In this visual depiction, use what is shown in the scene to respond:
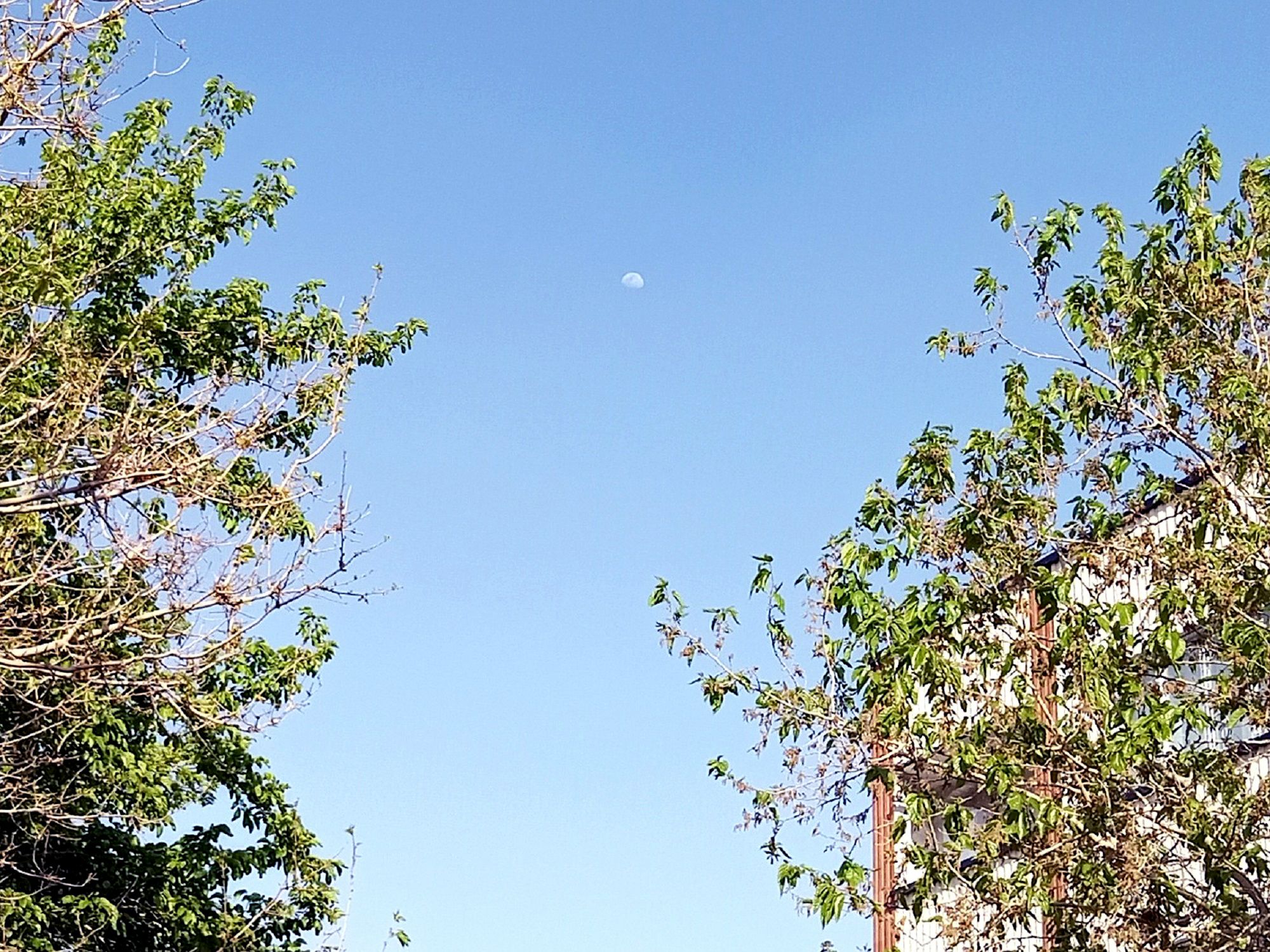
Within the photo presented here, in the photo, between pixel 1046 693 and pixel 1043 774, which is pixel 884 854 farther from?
pixel 1046 693

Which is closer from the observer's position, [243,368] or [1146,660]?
[1146,660]

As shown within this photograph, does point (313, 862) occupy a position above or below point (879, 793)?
above

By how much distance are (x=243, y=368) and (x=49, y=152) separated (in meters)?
2.84

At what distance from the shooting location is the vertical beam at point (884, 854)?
400 inches

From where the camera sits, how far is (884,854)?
34.7 ft

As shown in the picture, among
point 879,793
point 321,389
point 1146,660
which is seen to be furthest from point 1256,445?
point 321,389

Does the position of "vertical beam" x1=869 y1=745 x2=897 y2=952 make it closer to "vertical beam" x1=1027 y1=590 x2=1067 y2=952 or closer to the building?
the building

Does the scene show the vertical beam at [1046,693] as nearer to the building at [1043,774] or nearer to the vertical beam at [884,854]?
the building at [1043,774]

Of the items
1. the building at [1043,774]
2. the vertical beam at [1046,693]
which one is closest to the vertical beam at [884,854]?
the building at [1043,774]

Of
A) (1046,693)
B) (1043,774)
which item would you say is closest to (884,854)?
(1043,774)

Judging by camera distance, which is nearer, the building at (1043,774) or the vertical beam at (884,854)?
the building at (1043,774)

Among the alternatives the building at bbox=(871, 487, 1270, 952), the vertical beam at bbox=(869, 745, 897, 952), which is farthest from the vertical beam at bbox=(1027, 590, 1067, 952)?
the vertical beam at bbox=(869, 745, 897, 952)

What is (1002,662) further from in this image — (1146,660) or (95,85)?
(95,85)

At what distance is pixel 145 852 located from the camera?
1400cm
